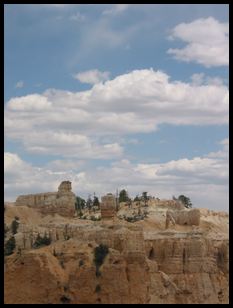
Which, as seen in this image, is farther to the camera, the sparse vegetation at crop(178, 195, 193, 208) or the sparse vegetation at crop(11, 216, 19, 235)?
the sparse vegetation at crop(178, 195, 193, 208)

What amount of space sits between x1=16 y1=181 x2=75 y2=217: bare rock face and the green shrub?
14715 mm

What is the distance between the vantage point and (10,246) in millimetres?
60250

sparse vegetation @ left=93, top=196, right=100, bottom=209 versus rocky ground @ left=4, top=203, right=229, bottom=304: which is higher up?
sparse vegetation @ left=93, top=196, right=100, bottom=209

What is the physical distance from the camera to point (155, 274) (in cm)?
6169

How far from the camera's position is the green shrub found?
59256 millimetres

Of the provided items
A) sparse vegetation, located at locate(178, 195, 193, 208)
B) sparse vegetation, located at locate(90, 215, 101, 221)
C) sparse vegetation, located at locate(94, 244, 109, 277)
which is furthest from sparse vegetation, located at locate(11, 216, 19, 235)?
sparse vegetation, located at locate(178, 195, 193, 208)

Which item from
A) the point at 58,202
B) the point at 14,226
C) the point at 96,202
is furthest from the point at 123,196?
the point at 14,226

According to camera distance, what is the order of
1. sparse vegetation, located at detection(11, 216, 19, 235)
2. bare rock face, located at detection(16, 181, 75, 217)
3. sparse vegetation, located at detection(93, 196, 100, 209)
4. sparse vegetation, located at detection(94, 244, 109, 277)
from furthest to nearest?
1. sparse vegetation, located at detection(93, 196, 100, 209)
2. bare rock face, located at detection(16, 181, 75, 217)
3. sparse vegetation, located at detection(11, 216, 19, 235)
4. sparse vegetation, located at detection(94, 244, 109, 277)

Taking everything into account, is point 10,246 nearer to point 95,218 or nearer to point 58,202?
point 58,202

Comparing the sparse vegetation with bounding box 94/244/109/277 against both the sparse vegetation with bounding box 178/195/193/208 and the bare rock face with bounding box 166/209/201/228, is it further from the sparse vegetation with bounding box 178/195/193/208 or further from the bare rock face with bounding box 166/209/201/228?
the sparse vegetation with bounding box 178/195/193/208

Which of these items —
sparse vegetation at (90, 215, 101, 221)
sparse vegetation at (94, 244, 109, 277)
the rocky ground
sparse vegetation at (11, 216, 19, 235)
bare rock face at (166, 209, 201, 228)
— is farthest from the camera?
bare rock face at (166, 209, 201, 228)

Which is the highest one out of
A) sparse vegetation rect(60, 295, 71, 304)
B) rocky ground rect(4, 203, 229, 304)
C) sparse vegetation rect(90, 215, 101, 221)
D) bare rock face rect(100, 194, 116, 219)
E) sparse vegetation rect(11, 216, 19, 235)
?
bare rock face rect(100, 194, 116, 219)
